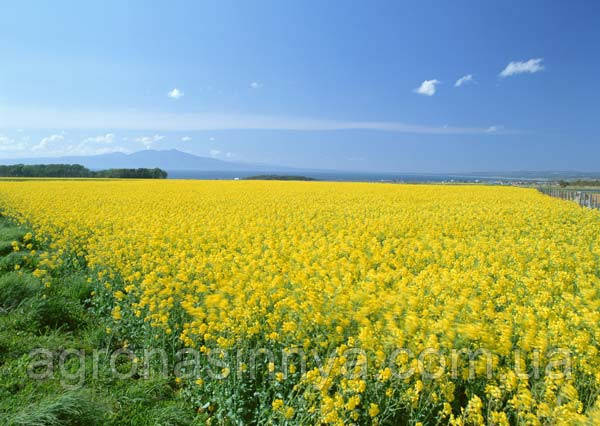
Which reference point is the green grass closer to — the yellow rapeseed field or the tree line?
the yellow rapeseed field

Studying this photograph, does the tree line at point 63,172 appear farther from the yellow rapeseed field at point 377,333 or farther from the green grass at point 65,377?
the yellow rapeseed field at point 377,333

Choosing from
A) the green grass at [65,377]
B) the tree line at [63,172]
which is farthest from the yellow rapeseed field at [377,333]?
the tree line at [63,172]

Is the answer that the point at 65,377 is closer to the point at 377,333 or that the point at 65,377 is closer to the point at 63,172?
the point at 377,333

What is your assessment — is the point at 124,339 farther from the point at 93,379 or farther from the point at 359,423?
the point at 359,423

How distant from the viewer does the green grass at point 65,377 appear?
136 inches

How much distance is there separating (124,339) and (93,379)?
1.10 metres

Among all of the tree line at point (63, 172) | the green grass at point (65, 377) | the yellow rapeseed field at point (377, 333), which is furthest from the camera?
the tree line at point (63, 172)

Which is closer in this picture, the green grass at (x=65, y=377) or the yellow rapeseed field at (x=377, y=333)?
the yellow rapeseed field at (x=377, y=333)

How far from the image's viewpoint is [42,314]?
579 centimetres

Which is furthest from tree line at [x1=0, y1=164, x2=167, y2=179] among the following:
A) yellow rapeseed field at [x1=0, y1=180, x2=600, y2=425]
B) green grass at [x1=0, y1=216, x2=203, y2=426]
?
yellow rapeseed field at [x1=0, y1=180, x2=600, y2=425]

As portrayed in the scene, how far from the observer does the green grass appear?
3.46 meters

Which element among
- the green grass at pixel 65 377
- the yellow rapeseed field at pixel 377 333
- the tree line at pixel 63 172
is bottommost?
the green grass at pixel 65 377

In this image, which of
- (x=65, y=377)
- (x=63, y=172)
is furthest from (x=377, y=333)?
(x=63, y=172)

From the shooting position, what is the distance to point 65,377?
166 inches
